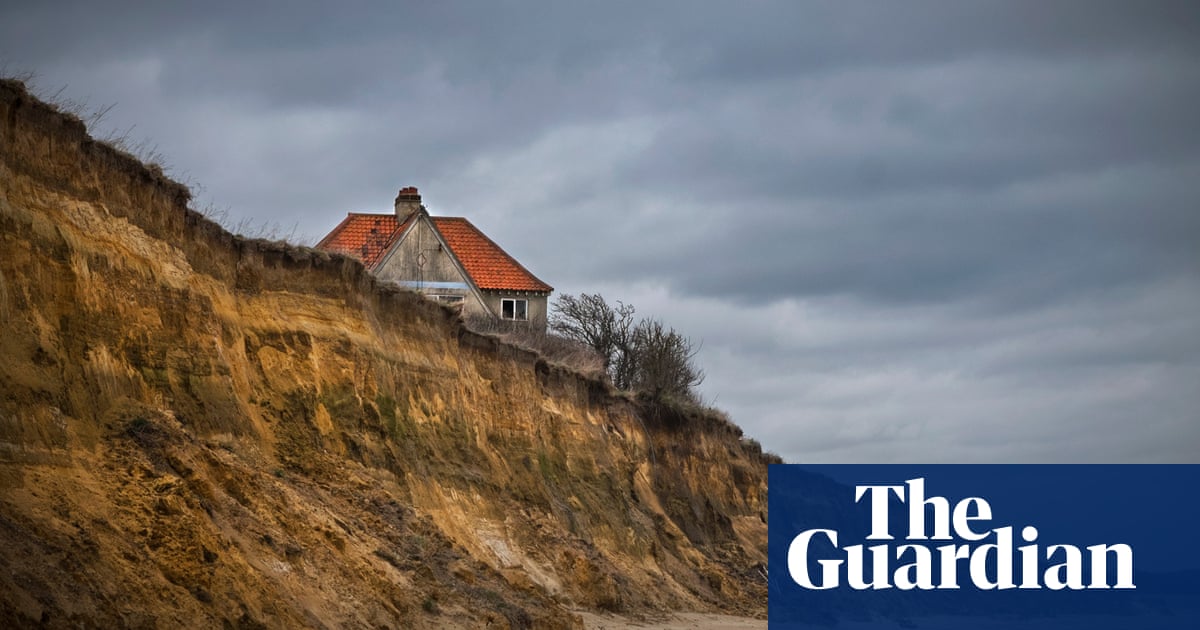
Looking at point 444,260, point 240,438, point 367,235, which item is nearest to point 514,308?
point 444,260

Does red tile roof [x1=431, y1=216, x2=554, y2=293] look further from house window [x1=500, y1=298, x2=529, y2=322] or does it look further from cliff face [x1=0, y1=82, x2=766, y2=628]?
cliff face [x1=0, y1=82, x2=766, y2=628]

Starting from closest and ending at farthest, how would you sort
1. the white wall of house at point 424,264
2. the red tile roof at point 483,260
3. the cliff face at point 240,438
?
the cliff face at point 240,438, the white wall of house at point 424,264, the red tile roof at point 483,260

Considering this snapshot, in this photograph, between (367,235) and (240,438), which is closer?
(240,438)

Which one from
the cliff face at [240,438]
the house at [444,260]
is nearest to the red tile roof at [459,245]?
the house at [444,260]

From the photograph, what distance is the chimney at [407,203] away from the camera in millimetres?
57150

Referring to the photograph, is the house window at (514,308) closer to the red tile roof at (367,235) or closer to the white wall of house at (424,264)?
the white wall of house at (424,264)

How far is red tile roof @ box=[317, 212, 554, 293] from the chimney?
340 mm

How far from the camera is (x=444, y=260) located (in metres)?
55.8

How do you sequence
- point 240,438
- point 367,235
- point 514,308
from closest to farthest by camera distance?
point 240,438 → point 367,235 → point 514,308

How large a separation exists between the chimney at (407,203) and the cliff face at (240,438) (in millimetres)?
17224

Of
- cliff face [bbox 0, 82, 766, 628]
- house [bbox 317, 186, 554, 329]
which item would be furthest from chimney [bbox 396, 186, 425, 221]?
cliff face [bbox 0, 82, 766, 628]

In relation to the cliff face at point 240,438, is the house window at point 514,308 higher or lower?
higher

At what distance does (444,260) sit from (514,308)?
4.33m

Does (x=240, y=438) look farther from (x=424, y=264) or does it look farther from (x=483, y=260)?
(x=483, y=260)
